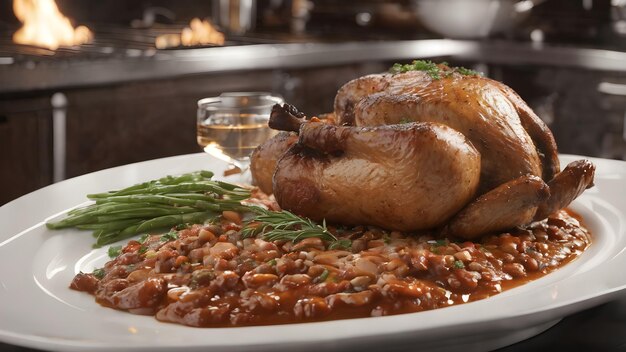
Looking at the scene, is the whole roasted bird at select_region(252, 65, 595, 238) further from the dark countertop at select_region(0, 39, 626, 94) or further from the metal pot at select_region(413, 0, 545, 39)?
the metal pot at select_region(413, 0, 545, 39)

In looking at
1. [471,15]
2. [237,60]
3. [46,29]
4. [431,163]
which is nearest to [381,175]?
[431,163]

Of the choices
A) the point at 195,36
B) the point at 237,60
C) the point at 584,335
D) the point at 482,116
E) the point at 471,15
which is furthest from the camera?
the point at 471,15

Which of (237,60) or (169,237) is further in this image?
(237,60)

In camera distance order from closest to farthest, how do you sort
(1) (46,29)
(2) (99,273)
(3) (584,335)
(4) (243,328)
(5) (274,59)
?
(4) (243,328) < (3) (584,335) < (2) (99,273) < (5) (274,59) < (1) (46,29)

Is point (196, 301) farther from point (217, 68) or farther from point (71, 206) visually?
point (217, 68)

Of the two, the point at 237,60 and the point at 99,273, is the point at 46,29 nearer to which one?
the point at 237,60

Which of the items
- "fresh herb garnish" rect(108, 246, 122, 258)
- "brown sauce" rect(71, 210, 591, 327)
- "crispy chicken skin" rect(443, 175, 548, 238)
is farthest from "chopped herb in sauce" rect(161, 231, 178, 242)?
"crispy chicken skin" rect(443, 175, 548, 238)

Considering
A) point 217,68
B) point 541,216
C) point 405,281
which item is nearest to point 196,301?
point 405,281
